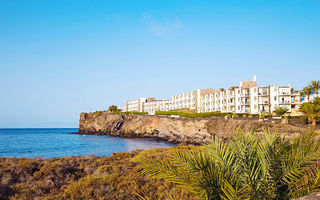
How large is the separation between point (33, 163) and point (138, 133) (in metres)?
70.9

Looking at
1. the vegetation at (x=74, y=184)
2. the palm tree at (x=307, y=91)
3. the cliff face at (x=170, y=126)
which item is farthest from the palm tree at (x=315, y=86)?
the vegetation at (x=74, y=184)

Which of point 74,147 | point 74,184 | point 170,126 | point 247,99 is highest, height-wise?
point 247,99

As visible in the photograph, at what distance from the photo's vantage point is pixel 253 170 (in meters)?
3.95

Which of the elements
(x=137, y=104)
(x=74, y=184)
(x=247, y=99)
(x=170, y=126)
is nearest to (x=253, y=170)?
(x=74, y=184)

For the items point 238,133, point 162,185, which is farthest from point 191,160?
point 162,185

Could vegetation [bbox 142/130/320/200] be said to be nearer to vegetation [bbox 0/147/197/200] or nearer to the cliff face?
vegetation [bbox 0/147/197/200]

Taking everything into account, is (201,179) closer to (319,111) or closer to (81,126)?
(319,111)

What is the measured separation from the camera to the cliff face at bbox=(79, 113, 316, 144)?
50.3 m

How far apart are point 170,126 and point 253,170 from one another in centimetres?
7204

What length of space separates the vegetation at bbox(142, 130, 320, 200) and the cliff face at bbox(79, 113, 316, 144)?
3825cm

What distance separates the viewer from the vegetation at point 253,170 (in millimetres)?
3758

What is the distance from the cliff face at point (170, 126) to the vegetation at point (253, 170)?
38245 millimetres

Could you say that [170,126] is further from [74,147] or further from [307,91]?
[307,91]

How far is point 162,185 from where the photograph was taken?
493 inches
